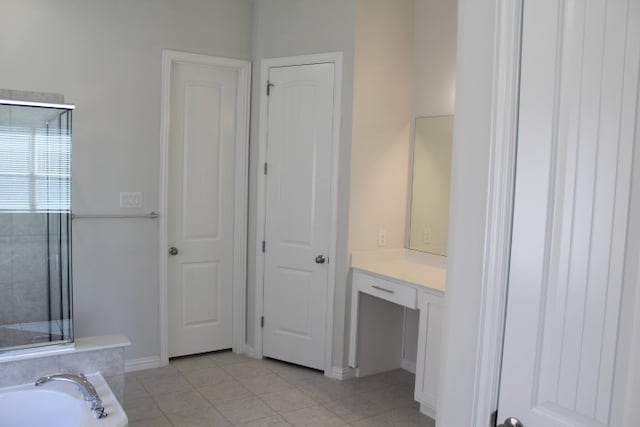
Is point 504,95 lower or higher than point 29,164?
higher

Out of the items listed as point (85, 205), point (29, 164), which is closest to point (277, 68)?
point (85, 205)

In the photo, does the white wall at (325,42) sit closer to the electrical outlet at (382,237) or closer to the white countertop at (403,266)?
the white countertop at (403,266)

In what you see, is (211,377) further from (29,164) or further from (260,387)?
(29,164)

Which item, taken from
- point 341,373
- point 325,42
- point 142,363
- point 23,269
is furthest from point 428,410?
point 325,42

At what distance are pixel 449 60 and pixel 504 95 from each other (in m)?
2.44

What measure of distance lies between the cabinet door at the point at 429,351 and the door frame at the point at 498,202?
5.41ft

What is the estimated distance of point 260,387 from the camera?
12.2ft

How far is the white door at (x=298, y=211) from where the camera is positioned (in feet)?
12.9

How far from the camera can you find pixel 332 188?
389 cm

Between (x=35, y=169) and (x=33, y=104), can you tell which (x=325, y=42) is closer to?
(x=33, y=104)

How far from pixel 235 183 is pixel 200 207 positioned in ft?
1.12

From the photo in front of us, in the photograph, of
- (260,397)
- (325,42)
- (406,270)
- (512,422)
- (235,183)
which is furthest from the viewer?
(235,183)

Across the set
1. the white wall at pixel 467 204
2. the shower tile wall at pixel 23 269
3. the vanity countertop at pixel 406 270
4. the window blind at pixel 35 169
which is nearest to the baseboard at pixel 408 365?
the vanity countertop at pixel 406 270

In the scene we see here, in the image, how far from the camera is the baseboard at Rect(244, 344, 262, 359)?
4.29 metres
